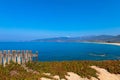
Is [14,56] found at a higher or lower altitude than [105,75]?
higher

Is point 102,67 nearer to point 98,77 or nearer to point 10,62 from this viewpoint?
point 98,77

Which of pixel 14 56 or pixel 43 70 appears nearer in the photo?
pixel 43 70

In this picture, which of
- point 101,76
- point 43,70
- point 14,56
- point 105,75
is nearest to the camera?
point 43,70

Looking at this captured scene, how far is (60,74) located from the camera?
18.0 metres

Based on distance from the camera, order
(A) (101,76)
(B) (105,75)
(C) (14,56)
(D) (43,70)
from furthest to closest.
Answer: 1. (B) (105,75)
2. (A) (101,76)
3. (C) (14,56)
4. (D) (43,70)

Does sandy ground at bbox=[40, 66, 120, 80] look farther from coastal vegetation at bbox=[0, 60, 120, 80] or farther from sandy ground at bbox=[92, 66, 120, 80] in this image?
coastal vegetation at bbox=[0, 60, 120, 80]

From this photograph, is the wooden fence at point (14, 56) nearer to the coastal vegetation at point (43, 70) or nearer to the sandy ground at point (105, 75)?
the coastal vegetation at point (43, 70)

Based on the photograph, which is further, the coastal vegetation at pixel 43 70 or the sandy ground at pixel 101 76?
the sandy ground at pixel 101 76

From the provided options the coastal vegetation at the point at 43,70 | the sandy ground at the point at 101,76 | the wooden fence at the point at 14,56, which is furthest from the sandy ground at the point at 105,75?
the wooden fence at the point at 14,56

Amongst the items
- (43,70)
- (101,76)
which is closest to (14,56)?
(43,70)

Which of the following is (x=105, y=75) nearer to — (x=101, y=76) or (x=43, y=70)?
(x=101, y=76)

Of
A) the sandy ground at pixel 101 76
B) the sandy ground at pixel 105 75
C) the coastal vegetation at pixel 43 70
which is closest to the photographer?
the coastal vegetation at pixel 43 70

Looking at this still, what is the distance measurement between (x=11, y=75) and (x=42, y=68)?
464 centimetres

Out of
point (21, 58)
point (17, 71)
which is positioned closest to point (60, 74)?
point (17, 71)
